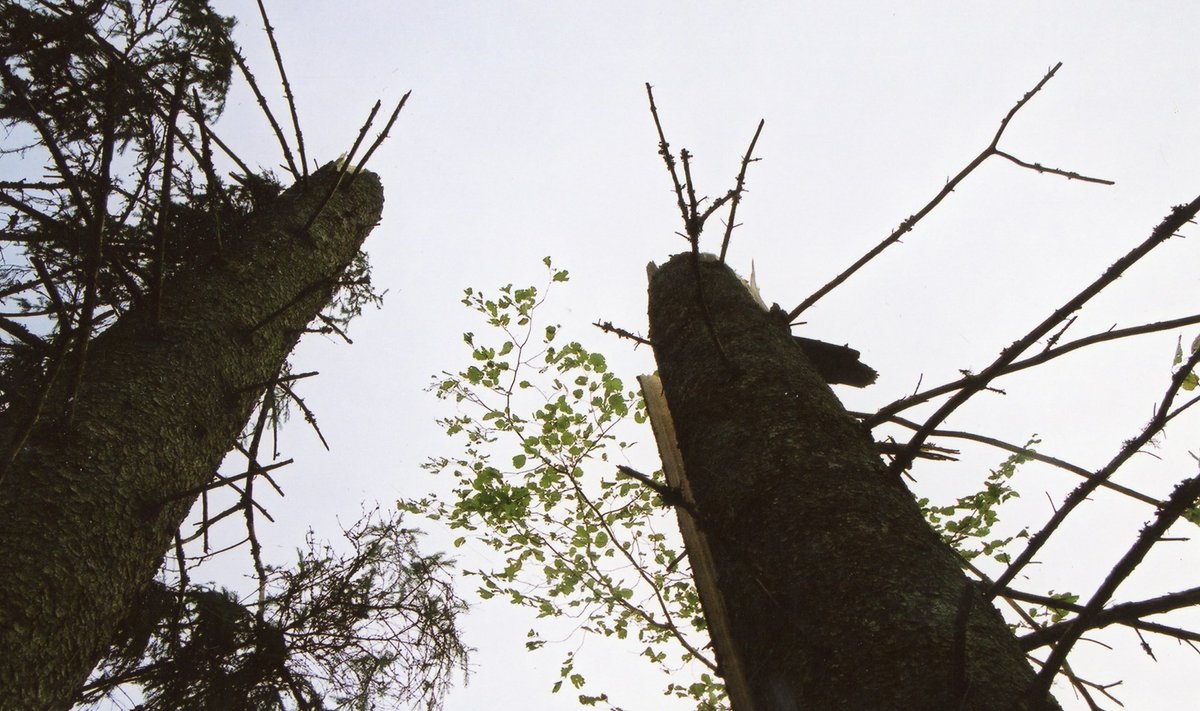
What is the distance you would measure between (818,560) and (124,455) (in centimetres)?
206

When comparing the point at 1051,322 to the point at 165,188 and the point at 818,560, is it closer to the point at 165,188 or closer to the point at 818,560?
the point at 818,560

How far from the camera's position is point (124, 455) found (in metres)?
2.19

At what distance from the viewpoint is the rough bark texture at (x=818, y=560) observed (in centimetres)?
116

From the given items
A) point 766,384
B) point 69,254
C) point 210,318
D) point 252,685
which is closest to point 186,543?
point 252,685

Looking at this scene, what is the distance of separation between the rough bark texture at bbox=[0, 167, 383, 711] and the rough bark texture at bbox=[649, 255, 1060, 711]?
154 centimetres

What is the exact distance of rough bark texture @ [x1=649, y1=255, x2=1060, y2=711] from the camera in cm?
116

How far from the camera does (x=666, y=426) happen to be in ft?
9.20

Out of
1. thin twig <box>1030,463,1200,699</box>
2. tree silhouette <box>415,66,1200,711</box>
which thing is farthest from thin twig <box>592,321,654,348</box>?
thin twig <box>1030,463,1200,699</box>

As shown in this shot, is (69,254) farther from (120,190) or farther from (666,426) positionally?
(666,426)

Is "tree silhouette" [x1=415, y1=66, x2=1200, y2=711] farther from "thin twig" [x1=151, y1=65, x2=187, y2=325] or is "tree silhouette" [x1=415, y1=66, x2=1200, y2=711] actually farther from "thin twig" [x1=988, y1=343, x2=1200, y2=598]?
"thin twig" [x1=151, y1=65, x2=187, y2=325]

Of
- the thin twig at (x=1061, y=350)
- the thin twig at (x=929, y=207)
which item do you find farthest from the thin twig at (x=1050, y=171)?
the thin twig at (x=1061, y=350)

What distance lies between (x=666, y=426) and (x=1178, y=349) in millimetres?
1776

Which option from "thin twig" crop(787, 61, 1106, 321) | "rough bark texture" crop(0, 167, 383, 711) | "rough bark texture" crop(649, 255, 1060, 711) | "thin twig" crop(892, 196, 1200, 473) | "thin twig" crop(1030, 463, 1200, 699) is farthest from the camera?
"thin twig" crop(787, 61, 1106, 321)

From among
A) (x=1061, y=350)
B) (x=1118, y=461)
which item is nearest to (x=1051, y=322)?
(x=1061, y=350)
